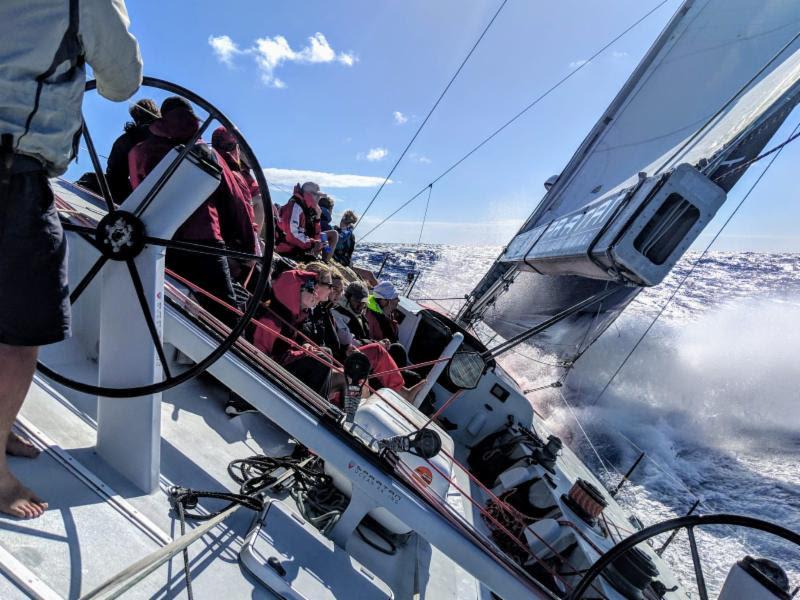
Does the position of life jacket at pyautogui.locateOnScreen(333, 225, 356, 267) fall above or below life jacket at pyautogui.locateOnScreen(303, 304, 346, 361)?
above

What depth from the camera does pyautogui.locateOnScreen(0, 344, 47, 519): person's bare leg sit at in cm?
104

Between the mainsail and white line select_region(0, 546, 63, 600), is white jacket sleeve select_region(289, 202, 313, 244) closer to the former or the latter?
the mainsail

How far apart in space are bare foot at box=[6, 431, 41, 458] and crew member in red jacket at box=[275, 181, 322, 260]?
135 inches

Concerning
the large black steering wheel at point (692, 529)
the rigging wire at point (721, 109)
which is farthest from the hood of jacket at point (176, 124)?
the rigging wire at point (721, 109)

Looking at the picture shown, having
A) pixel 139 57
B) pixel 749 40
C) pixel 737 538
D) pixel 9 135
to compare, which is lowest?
pixel 9 135

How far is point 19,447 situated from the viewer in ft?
4.20

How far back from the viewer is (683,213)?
2572 mm

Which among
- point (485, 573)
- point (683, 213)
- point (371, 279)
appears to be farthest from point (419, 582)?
point (371, 279)

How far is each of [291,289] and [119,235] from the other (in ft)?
5.21

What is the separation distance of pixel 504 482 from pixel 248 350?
111 inches

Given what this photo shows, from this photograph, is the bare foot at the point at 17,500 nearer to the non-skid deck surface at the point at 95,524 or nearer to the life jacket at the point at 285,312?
the non-skid deck surface at the point at 95,524

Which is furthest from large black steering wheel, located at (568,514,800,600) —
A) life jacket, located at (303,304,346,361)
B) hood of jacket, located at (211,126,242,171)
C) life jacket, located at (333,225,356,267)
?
life jacket, located at (333,225,356,267)

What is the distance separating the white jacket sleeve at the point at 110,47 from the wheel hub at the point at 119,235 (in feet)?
1.06

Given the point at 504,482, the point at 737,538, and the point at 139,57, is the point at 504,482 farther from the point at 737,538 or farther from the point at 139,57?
the point at 737,538
